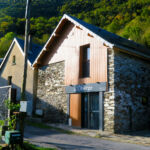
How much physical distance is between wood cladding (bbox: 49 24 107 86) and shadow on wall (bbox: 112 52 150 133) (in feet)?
3.11

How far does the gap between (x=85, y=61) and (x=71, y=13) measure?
35.9m

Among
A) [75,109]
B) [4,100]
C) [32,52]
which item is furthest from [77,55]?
[32,52]

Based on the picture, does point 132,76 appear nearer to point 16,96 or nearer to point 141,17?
point 16,96

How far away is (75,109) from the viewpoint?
14375mm

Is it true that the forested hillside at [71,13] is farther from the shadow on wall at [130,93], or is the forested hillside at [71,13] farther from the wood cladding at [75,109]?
the wood cladding at [75,109]

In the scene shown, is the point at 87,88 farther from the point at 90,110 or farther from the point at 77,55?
the point at 77,55

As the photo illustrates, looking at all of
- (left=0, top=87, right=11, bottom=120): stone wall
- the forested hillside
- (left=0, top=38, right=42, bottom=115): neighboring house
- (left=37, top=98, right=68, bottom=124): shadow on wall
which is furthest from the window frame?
the forested hillside

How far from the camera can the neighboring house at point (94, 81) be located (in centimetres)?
1259

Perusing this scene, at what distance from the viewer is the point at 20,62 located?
20.9 m

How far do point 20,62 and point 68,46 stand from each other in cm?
708

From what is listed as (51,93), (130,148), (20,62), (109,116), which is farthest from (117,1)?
(130,148)

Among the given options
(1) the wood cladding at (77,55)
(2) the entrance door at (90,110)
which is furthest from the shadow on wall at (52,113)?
(1) the wood cladding at (77,55)

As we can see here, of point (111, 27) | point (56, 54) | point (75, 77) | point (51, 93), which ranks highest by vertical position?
point (111, 27)

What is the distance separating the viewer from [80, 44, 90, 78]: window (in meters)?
14.4
